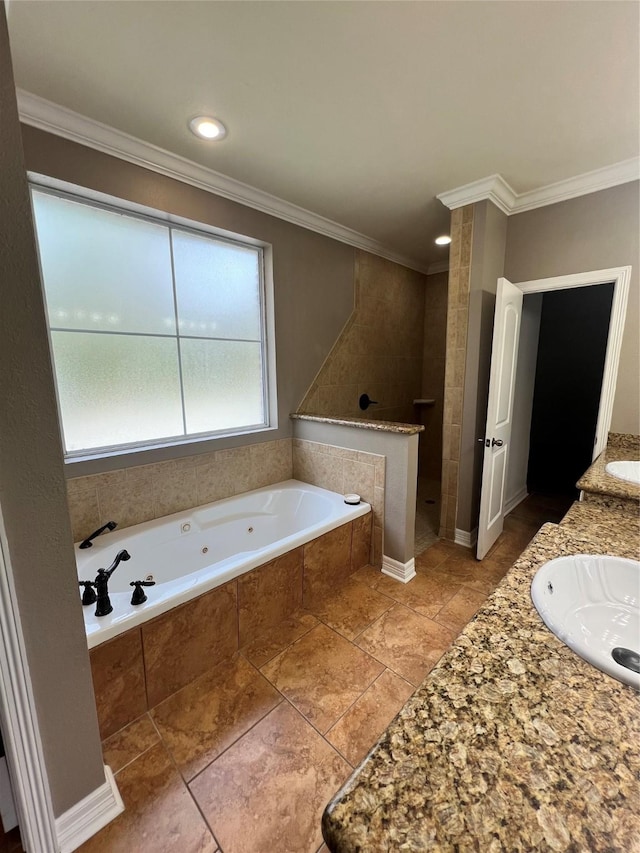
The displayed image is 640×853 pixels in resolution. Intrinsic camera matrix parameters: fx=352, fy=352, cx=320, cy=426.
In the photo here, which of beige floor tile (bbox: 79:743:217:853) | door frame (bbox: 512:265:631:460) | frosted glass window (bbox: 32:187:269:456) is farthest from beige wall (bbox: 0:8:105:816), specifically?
door frame (bbox: 512:265:631:460)

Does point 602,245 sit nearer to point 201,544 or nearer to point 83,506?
point 201,544

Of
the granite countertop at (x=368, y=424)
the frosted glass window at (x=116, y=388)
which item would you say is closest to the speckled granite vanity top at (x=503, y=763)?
the granite countertop at (x=368, y=424)

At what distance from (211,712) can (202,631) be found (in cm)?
31

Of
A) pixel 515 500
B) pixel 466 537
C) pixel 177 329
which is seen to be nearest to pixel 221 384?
pixel 177 329

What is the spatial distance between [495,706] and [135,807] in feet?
4.39

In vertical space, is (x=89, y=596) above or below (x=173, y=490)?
below

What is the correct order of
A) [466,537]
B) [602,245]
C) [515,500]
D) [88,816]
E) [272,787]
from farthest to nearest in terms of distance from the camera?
[515,500] → [466,537] → [602,245] → [272,787] → [88,816]

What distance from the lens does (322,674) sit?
5.47 feet

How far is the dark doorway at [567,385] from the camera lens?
3.58 m

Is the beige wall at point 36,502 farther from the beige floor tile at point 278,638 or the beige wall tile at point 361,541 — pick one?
the beige wall tile at point 361,541

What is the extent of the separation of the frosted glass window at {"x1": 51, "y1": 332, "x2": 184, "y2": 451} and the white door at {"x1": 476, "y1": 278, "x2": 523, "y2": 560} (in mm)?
2188

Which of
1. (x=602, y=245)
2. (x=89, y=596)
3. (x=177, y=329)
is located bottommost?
(x=89, y=596)

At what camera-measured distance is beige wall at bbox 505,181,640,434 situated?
2.24 m

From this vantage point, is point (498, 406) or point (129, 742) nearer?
point (129, 742)
